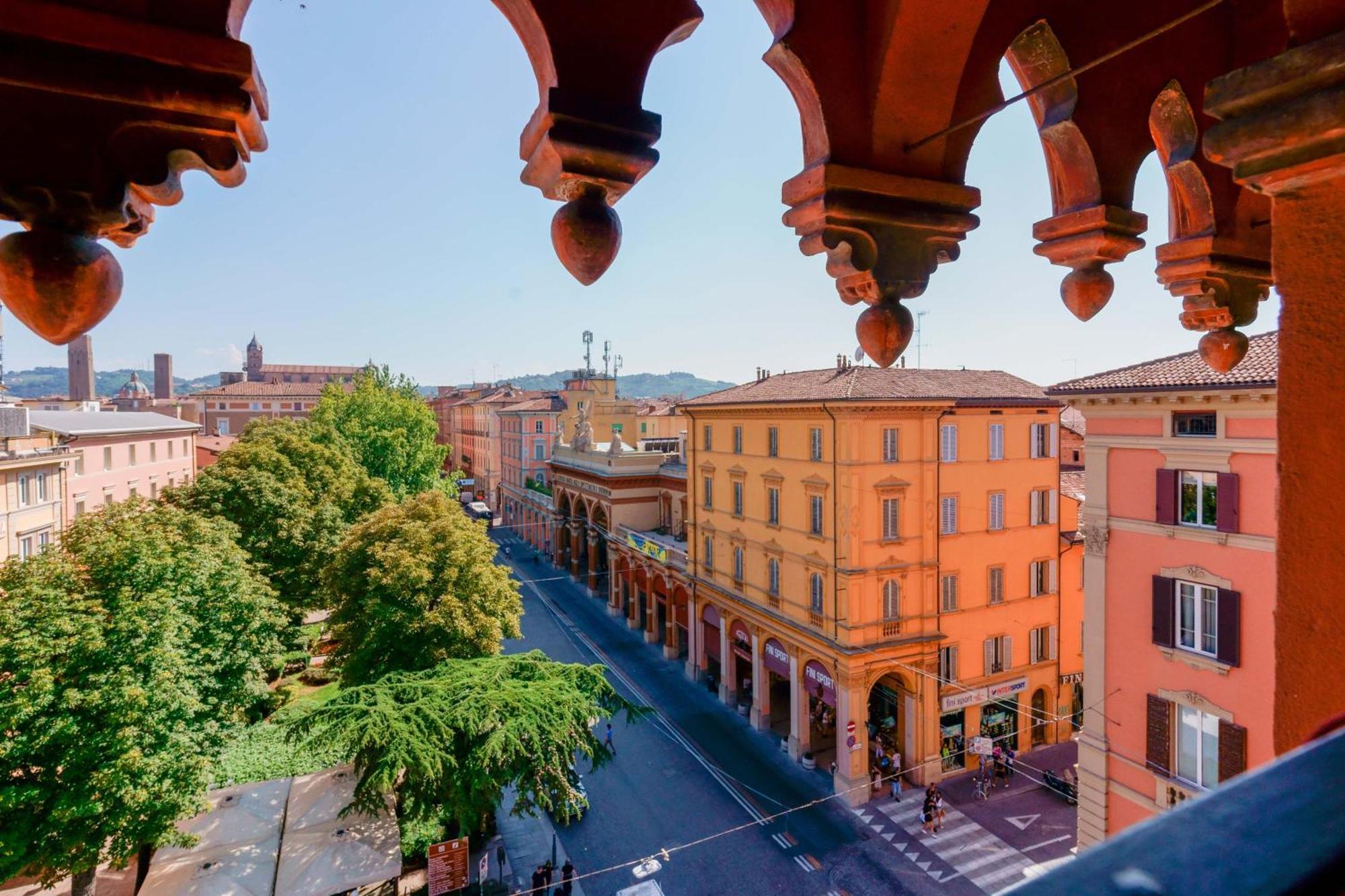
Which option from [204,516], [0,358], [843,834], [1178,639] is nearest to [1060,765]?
[843,834]

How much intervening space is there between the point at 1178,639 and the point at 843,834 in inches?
365

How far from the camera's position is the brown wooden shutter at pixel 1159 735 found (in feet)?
44.3

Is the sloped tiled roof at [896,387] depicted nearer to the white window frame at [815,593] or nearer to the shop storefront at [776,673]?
the white window frame at [815,593]

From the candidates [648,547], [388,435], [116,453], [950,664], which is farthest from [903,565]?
[116,453]

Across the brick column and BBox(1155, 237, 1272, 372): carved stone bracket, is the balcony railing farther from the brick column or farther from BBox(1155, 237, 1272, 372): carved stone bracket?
BBox(1155, 237, 1272, 372): carved stone bracket

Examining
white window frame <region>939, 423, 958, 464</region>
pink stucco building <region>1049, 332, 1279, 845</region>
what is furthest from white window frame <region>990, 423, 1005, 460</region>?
pink stucco building <region>1049, 332, 1279, 845</region>

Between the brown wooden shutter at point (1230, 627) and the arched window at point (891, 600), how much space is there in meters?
8.77

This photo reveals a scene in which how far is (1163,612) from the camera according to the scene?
1366cm

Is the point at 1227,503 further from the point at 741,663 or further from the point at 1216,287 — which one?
the point at 741,663

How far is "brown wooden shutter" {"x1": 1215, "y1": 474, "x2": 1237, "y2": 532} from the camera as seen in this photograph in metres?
12.6

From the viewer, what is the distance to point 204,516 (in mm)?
24984

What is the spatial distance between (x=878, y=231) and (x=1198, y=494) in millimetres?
13624

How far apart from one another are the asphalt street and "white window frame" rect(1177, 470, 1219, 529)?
9183 millimetres

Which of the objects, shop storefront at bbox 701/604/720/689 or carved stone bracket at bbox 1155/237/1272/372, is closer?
carved stone bracket at bbox 1155/237/1272/372
